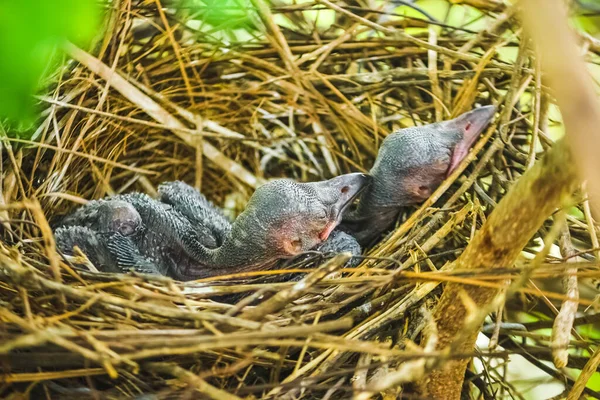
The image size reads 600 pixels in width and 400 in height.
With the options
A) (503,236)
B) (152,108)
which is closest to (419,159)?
(503,236)

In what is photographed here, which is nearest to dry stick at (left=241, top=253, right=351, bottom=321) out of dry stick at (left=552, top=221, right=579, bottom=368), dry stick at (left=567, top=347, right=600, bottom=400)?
dry stick at (left=552, top=221, right=579, bottom=368)

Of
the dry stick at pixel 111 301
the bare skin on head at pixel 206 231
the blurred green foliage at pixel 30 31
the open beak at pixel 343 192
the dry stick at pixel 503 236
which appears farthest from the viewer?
the open beak at pixel 343 192

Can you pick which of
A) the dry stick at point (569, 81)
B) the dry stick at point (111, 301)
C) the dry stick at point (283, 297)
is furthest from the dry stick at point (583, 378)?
the dry stick at point (569, 81)

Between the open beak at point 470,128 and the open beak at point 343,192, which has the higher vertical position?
the open beak at point 470,128

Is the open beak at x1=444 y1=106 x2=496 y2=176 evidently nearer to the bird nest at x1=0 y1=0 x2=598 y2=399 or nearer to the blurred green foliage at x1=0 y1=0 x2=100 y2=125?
the bird nest at x1=0 y1=0 x2=598 y2=399

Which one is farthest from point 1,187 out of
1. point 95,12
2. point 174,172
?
point 95,12

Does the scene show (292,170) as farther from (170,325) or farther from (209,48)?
(170,325)

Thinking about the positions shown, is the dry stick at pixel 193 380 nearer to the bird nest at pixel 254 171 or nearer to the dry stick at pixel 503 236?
the bird nest at pixel 254 171
